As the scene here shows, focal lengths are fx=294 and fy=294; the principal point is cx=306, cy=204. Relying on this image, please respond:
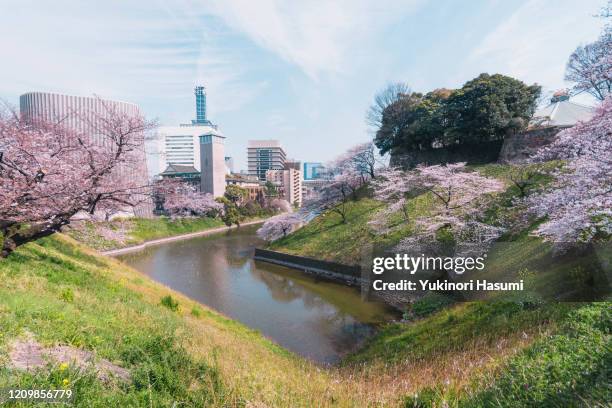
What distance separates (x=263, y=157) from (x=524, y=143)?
285 ft

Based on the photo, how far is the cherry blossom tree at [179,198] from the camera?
31.7 ft

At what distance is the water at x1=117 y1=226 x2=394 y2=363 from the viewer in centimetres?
1124

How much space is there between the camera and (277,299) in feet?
51.5

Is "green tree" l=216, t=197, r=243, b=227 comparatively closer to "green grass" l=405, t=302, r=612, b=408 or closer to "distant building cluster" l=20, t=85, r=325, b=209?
"distant building cluster" l=20, t=85, r=325, b=209

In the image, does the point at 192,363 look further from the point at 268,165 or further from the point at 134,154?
the point at 268,165

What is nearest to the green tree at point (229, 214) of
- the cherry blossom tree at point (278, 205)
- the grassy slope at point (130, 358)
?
the cherry blossom tree at point (278, 205)

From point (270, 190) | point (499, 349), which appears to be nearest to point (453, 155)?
point (499, 349)

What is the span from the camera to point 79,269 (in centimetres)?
923

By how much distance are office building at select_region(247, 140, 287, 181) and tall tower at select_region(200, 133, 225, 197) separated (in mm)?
50228

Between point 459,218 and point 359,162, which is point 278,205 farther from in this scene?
point 459,218

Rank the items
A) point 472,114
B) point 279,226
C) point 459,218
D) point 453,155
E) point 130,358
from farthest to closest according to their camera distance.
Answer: point 279,226
point 453,155
point 472,114
point 459,218
point 130,358

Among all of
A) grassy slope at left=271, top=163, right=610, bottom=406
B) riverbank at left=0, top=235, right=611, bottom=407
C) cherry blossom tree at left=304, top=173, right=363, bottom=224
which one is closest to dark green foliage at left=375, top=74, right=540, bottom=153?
cherry blossom tree at left=304, top=173, right=363, bottom=224

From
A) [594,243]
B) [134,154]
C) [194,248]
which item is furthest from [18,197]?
[194,248]

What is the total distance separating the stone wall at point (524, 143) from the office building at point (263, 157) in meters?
83.0
